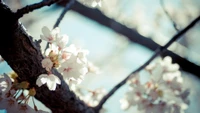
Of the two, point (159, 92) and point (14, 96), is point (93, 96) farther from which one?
point (14, 96)

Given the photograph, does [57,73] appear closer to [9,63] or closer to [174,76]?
[9,63]

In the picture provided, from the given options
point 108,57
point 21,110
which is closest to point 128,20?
point 108,57

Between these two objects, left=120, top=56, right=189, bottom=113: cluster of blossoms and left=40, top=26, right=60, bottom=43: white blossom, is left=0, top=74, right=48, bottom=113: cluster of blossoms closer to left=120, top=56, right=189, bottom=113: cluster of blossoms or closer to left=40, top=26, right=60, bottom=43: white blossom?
left=40, top=26, right=60, bottom=43: white blossom

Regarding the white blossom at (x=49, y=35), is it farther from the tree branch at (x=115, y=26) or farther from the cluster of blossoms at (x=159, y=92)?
the tree branch at (x=115, y=26)

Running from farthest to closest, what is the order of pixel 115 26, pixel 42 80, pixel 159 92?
pixel 115 26 → pixel 159 92 → pixel 42 80

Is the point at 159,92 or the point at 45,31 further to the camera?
the point at 159,92

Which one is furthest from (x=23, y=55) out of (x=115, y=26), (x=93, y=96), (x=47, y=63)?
(x=115, y=26)
